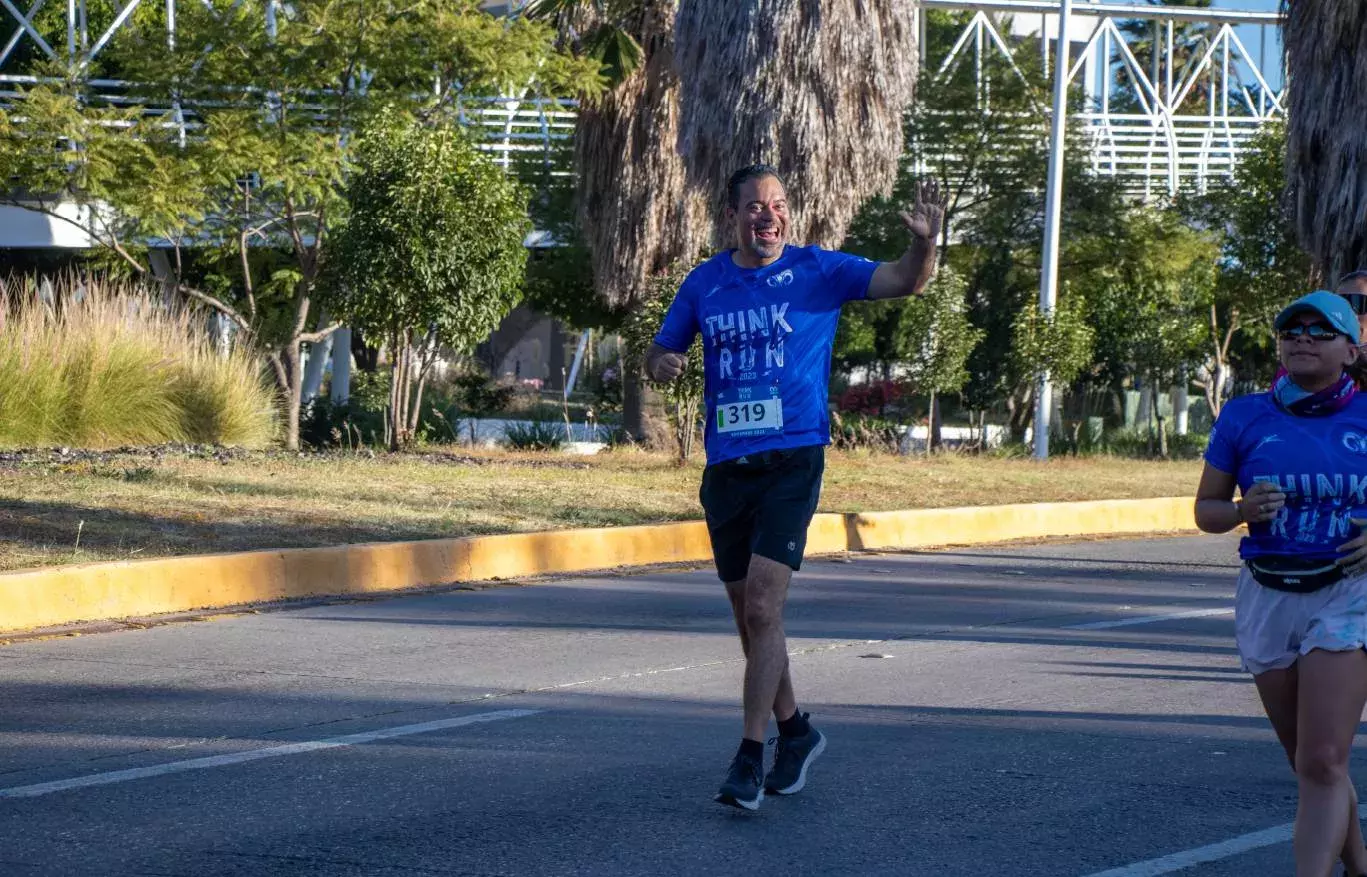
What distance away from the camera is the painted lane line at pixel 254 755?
5.55 meters

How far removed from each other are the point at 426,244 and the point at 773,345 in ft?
41.0

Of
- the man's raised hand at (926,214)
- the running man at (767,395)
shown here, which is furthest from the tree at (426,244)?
the man's raised hand at (926,214)

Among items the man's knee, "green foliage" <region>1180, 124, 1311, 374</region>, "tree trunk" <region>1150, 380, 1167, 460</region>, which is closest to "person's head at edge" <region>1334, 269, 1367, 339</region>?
the man's knee

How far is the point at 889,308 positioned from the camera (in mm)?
35125

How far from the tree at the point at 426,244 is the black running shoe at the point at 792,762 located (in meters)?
12.3

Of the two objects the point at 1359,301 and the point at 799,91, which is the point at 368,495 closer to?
the point at 799,91

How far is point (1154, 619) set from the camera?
10.2m

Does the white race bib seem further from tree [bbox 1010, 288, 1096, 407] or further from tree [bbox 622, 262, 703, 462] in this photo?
tree [bbox 1010, 288, 1096, 407]

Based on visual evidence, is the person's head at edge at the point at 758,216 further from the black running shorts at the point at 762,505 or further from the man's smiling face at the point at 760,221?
the black running shorts at the point at 762,505

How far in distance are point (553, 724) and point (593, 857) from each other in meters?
1.94

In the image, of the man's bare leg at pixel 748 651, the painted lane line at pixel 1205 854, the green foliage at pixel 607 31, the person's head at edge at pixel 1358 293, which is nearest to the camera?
the painted lane line at pixel 1205 854

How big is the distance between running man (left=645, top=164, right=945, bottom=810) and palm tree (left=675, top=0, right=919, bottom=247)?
13885mm

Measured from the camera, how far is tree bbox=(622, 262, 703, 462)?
17.5 meters

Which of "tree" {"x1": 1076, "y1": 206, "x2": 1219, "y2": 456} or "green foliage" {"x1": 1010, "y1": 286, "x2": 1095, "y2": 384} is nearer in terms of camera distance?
"green foliage" {"x1": 1010, "y1": 286, "x2": 1095, "y2": 384}
